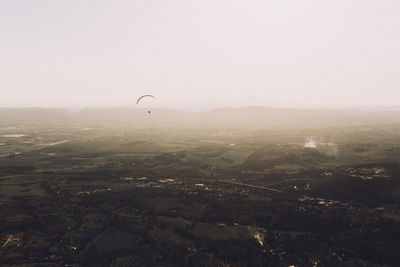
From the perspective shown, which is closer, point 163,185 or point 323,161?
point 163,185

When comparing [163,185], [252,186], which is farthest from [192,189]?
[252,186]

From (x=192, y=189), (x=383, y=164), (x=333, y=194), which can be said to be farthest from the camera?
(x=383, y=164)

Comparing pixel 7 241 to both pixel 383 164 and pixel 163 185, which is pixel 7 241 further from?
pixel 383 164

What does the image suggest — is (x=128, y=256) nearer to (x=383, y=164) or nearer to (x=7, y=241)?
(x=7, y=241)

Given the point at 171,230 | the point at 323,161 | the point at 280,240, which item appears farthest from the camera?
the point at 323,161

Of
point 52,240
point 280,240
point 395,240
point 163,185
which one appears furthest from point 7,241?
point 395,240

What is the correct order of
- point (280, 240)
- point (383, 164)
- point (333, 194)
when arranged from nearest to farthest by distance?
1. point (280, 240)
2. point (333, 194)
3. point (383, 164)
